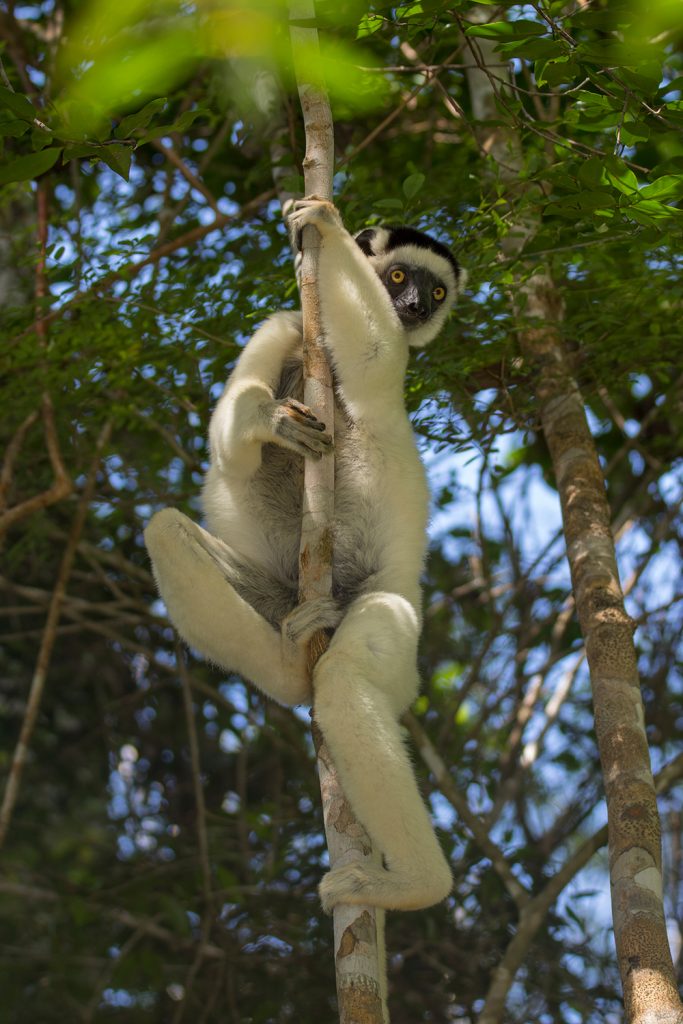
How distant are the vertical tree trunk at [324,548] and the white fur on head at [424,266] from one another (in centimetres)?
72

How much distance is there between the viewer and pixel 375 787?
310 cm

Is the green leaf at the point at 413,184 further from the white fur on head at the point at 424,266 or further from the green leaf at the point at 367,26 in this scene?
the green leaf at the point at 367,26

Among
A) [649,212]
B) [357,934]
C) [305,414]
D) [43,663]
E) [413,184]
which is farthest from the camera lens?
[43,663]

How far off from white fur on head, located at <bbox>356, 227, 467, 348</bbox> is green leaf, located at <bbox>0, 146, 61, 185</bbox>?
1.57 meters

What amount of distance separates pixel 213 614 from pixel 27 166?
1.48 meters

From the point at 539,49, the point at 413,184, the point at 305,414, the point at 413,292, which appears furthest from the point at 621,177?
the point at 305,414

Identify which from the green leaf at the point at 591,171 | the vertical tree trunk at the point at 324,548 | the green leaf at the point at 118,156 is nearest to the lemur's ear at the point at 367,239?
the vertical tree trunk at the point at 324,548

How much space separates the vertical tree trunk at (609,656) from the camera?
9.62 ft

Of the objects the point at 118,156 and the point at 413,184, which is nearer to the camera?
the point at 118,156

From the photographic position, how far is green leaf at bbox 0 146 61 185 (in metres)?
2.99

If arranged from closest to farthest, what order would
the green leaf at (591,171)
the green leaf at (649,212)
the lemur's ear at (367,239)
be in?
the green leaf at (591,171) → the green leaf at (649,212) → the lemur's ear at (367,239)

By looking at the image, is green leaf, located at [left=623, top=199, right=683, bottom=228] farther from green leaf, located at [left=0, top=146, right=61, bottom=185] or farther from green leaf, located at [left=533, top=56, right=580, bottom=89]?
green leaf, located at [left=0, top=146, right=61, bottom=185]

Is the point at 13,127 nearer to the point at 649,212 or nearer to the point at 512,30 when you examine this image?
the point at 512,30

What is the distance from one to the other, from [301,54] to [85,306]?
178 centimetres
